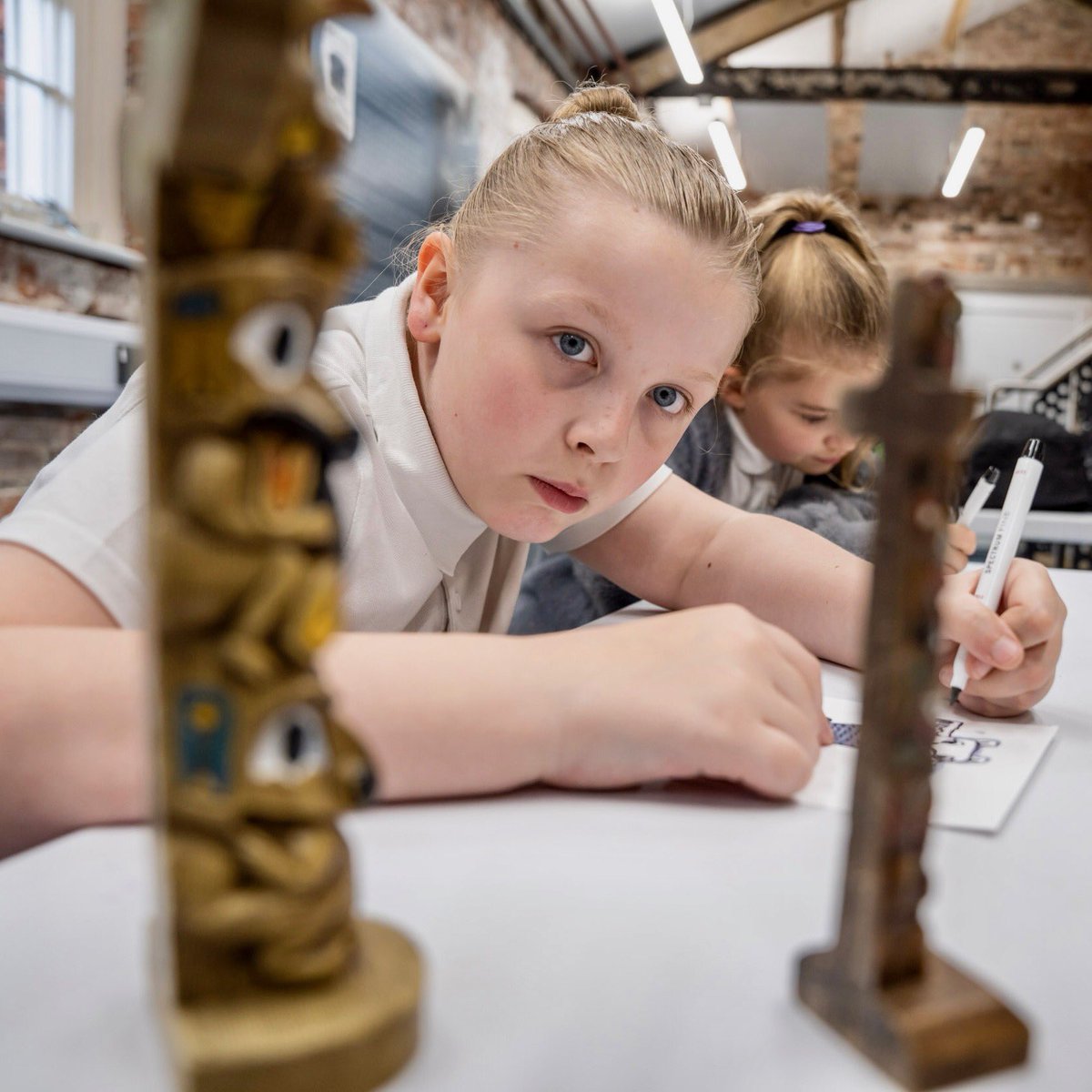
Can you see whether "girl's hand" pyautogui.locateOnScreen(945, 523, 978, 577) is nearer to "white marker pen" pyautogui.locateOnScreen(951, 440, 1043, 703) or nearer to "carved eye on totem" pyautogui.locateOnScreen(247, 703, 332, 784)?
"white marker pen" pyautogui.locateOnScreen(951, 440, 1043, 703)

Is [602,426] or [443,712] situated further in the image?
[602,426]

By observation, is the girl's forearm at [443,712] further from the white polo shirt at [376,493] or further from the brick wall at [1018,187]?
the brick wall at [1018,187]

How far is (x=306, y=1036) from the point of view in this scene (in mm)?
229

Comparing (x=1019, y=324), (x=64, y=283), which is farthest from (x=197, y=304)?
(x=1019, y=324)

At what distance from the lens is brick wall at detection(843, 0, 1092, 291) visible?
6.93 metres

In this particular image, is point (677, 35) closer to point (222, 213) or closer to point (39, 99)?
point (39, 99)

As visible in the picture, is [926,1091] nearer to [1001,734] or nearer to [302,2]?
[302,2]

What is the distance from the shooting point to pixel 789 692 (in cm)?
50

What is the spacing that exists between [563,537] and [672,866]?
2.23 ft

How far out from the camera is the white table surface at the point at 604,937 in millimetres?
266

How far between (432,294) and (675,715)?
49 centimetres

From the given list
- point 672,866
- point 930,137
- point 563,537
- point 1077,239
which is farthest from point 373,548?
point 1077,239

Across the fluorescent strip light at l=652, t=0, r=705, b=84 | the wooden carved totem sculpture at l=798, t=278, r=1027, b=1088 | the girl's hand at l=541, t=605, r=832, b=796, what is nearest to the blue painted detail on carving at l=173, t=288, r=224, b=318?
the wooden carved totem sculpture at l=798, t=278, r=1027, b=1088

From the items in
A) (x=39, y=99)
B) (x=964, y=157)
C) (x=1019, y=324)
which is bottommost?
(x=39, y=99)
